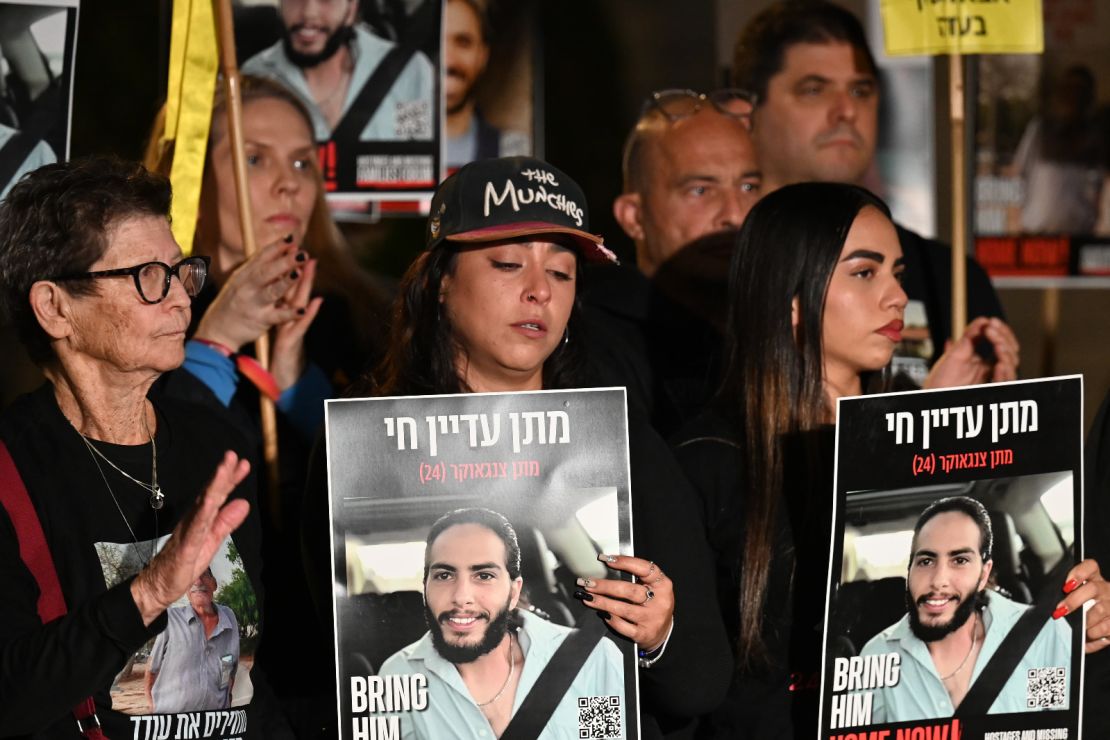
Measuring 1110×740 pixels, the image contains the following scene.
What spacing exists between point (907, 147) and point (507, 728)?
322cm

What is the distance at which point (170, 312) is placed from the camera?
7.74 ft

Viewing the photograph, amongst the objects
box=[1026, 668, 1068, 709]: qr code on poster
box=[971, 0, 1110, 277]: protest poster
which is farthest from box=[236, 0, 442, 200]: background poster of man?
box=[971, 0, 1110, 277]: protest poster

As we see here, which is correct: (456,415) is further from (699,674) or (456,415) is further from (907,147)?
(907,147)

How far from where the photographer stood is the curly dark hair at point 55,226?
2273mm

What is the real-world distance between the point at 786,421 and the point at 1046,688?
648 millimetres

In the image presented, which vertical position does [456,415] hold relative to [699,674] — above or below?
above

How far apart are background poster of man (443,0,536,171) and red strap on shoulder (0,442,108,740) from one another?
2465mm

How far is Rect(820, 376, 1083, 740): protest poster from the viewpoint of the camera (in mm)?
2436

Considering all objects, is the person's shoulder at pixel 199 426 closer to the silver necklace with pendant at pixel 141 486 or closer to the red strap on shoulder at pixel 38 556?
the silver necklace with pendant at pixel 141 486

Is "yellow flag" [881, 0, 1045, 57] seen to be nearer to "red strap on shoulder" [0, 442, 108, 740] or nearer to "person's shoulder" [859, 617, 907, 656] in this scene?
"person's shoulder" [859, 617, 907, 656]

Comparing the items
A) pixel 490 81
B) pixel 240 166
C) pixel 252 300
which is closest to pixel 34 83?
pixel 240 166

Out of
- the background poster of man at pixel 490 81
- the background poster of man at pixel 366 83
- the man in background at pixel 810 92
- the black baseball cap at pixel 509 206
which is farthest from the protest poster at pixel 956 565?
the background poster of man at pixel 490 81

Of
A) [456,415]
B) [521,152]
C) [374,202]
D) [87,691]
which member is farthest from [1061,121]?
[87,691]

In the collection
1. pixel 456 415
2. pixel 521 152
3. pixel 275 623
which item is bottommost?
pixel 275 623
